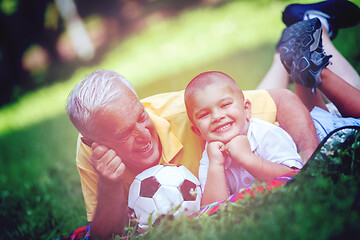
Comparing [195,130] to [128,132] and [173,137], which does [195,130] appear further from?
[128,132]

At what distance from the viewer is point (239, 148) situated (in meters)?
1.71

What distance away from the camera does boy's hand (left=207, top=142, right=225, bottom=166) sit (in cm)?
173

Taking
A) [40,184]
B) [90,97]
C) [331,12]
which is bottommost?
[40,184]

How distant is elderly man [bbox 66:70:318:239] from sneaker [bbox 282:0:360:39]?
2.28 ft

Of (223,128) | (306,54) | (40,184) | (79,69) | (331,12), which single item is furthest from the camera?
(79,69)

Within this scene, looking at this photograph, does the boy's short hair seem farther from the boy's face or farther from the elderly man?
the elderly man

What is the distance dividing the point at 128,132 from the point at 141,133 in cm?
8

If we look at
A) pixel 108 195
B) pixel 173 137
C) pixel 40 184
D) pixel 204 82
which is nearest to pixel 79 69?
pixel 40 184

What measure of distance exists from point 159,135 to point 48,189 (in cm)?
183

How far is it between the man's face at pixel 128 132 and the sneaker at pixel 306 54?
93 cm

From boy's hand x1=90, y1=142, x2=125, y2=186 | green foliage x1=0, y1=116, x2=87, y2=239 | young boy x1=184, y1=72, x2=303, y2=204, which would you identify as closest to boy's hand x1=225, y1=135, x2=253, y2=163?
young boy x1=184, y1=72, x2=303, y2=204

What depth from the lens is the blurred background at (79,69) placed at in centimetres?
265

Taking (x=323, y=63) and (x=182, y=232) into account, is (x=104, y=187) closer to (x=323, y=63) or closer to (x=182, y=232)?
(x=182, y=232)

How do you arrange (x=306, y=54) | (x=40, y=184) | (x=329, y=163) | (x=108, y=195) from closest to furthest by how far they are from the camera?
1. (x=329, y=163)
2. (x=108, y=195)
3. (x=306, y=54)
4. (x=40, y=184)
